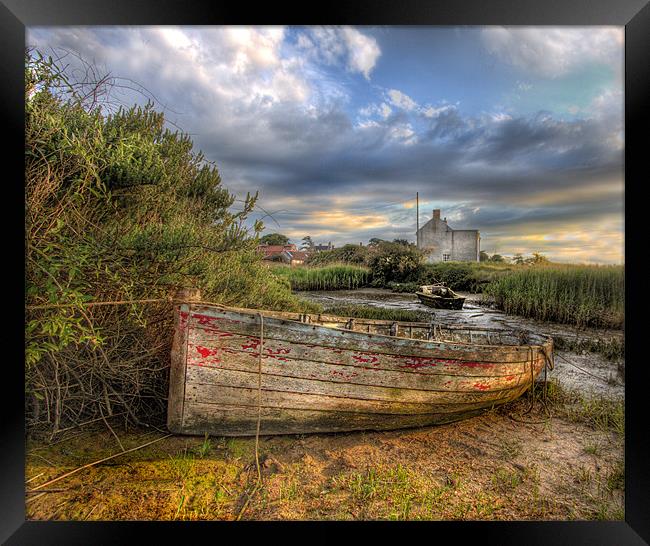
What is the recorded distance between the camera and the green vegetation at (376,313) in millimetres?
2857

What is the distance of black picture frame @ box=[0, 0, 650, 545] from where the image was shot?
A: 5.56 ft

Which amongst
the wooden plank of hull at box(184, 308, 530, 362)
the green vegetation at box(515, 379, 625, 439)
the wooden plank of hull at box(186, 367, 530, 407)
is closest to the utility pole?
the wooden plank of hull at box(184, 308, 530, 362)

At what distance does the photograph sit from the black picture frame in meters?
0.07

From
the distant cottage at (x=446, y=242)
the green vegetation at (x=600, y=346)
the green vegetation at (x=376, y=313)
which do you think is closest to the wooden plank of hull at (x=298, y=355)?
the green vegetation at (x=376, y=313)

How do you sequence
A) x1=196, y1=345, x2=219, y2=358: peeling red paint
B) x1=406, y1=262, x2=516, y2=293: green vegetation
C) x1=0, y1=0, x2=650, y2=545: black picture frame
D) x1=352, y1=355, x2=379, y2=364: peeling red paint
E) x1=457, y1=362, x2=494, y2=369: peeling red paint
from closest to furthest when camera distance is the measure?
x1=0, y1=0, x2=650, y2=545: black picture frame → x1=196, y1=345, x2=219, y2=358: peeling red paint → x1=352, y1=355, x2=379, y2=364: peeling red paint → x1=457, y1=362, x2=494, y2=369: peeling red paint → x1=406, y1=262, x2=516, y2=293: green vegetation

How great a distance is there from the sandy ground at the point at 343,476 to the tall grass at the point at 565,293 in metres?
0.71

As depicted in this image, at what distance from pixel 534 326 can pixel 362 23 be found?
283 cm

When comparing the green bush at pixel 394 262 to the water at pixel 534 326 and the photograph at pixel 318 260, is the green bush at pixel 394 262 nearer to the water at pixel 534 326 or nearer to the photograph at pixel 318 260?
the photograph at pixel 318 260

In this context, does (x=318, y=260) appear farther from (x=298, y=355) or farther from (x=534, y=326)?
(x=534, y=326)

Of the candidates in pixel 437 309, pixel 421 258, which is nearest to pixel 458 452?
pixel 437 309

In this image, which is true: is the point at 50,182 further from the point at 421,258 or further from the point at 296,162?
the point at 421,258

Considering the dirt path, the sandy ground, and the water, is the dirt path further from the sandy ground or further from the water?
the water

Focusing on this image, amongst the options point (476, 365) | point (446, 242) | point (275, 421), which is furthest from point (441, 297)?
point (275, 421)
